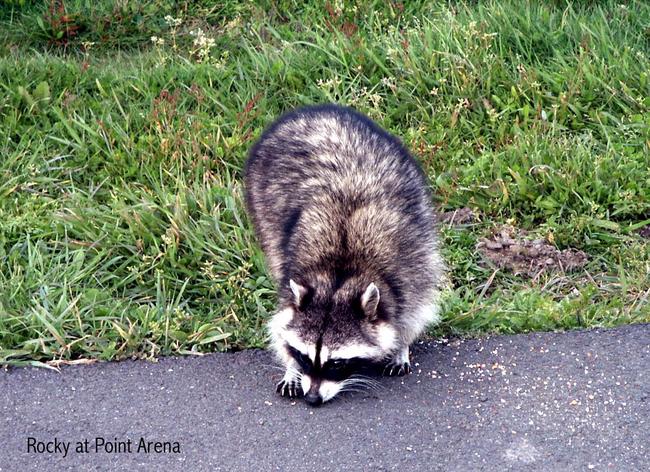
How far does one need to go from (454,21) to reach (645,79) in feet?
4.08

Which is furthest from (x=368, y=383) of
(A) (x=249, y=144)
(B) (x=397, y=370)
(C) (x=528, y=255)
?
(A) (x=249, y=144)

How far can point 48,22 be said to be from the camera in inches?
282

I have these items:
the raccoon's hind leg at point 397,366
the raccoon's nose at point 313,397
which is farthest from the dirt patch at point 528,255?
the raccoon's nose at point 313,397

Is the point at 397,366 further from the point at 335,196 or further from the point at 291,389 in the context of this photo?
the point at 335,196

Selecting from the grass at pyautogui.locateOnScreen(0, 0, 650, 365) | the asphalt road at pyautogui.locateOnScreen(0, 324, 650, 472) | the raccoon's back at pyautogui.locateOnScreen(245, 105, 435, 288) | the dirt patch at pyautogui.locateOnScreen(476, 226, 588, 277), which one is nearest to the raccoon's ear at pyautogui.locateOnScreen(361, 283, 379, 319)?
the raccoon's back at pyautogui.locateOnScreen(245, 105, 435, 288)

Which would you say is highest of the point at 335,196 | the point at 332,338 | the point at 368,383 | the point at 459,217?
the point at 335,196

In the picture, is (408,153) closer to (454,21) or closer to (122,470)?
(454,21)

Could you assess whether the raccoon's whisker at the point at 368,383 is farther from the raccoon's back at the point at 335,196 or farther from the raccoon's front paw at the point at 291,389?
the raccoon's back at the point at 335,196

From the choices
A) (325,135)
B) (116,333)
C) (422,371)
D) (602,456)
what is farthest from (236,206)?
(602,456)

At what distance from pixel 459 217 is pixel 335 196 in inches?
43.3

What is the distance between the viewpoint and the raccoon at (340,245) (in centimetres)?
421

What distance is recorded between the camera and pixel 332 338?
416 centimetres

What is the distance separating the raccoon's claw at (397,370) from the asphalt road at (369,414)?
0.04 metres

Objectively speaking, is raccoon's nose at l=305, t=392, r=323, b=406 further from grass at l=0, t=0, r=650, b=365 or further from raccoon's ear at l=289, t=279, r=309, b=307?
grass at l=0, t=0, r=650, b=365
